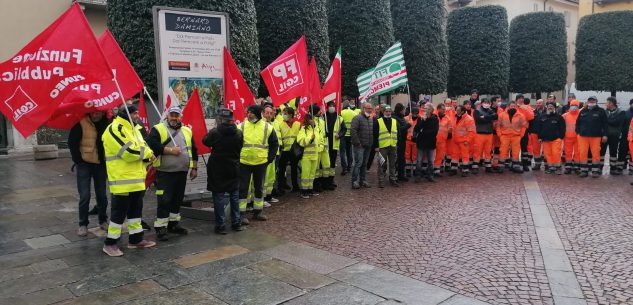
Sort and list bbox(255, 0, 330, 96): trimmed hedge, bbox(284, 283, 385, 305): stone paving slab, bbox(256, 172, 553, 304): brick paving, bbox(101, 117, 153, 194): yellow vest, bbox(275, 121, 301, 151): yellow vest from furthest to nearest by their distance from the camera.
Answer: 1. bbox(255, 0, 330, 96): trimmed hedge
2. bbox(275, 121, 301, 151): yellow vest
3. bbox(101, 117, 153, 194): yellow vest
4. bbox(256, 172, 553, 304): brick paving
5. bbox(284, 283, 385, 305): stone paving slab

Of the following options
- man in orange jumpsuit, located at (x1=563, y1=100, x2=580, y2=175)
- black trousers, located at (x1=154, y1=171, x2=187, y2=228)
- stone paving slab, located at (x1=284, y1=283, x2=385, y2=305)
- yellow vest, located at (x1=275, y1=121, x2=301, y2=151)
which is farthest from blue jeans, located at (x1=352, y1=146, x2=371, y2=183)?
man in orange jumpsuit, located at (x1=563, y1=100, x2=580, y2=175)

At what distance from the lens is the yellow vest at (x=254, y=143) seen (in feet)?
24.1

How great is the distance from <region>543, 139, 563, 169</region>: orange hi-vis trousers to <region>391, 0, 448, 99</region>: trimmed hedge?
919 centimetres

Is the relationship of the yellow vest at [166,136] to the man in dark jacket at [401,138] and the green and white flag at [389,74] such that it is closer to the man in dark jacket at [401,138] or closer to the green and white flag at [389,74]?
the green and white flag at [389,74]

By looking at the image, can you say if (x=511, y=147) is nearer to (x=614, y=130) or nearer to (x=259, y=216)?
(x=614, y=130)

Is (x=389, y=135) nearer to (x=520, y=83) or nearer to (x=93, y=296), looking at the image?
(x=93, y=296)

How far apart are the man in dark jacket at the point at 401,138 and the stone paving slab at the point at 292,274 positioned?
6070mm

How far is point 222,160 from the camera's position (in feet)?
22.3

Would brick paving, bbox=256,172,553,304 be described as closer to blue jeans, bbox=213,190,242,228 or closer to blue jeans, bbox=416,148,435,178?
blue jeans, bbox=213,190,242,228

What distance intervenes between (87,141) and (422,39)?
1695cm

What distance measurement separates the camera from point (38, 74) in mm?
5340

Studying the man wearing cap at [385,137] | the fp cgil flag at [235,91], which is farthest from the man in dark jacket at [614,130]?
the fp cgil flag at [235,91]

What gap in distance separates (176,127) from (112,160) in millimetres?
1065

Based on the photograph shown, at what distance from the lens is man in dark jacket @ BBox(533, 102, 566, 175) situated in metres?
12.1
